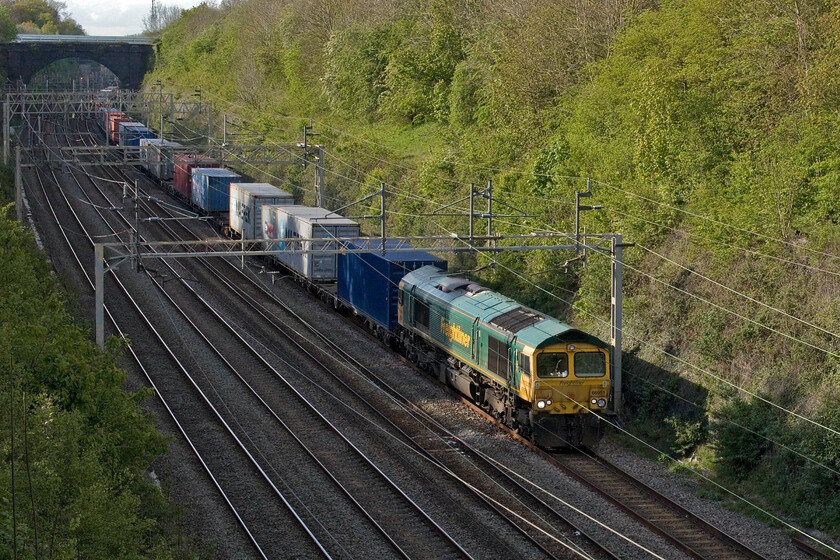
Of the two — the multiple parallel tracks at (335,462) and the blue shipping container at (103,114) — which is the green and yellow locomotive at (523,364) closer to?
the multiple parallel tracks at (335,462)

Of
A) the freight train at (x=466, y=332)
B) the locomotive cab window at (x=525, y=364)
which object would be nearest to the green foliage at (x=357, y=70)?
the freight train at (x=466, y=332)

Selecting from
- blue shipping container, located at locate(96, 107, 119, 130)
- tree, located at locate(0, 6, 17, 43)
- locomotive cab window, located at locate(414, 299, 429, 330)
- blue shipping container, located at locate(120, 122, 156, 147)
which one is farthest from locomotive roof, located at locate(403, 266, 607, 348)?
tree, located at locate(0, 6, 17, 43)

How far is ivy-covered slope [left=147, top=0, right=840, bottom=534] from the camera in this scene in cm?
2197

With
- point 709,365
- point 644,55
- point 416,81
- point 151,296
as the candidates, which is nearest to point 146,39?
point 416,81

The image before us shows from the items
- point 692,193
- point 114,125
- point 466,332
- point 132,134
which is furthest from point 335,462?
point 114,125

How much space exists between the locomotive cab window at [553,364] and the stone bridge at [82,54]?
340 feet

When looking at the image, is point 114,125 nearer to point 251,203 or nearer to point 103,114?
point 103,114

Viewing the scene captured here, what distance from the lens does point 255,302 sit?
1528 inches

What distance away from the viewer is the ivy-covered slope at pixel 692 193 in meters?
22.0

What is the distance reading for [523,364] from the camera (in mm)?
22688

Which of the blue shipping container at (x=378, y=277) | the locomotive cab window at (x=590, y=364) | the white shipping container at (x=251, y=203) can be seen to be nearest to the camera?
the locomotive cab window at (x=590, y=364)

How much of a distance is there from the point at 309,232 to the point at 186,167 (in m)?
26.7

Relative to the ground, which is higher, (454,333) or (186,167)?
(186,167)

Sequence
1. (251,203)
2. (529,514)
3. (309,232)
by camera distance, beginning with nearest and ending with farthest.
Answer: (529,514) → (309,232) → (251,203)
